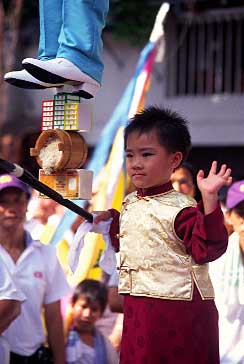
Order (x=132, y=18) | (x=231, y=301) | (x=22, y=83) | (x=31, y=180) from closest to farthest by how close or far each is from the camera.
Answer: (x=31, y=180) < (x=22, y=83) < (x=231, y=301) < (x=132, y=18)

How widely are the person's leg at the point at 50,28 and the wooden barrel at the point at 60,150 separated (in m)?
0.33

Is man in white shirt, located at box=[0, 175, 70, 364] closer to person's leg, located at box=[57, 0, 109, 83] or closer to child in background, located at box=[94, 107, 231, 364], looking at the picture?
child in background, located at box=[94, 107, 231, 364]

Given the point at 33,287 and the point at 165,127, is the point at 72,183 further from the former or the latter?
the point at 33,287

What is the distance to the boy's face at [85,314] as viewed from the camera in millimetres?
5230

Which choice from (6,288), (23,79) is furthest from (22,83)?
(6,288)

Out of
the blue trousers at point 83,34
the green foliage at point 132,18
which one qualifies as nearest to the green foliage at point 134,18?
the green foliage at point 132,18

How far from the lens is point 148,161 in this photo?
10.7ft

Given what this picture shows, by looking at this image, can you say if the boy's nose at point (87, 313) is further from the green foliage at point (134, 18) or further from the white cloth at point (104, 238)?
the green foliage at point (134, 18)

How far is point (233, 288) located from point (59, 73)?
1.66 m

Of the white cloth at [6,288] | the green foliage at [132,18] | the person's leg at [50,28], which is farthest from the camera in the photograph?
the green foliage at [132,18]

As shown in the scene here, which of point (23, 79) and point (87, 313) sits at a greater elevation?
point (23, 79)

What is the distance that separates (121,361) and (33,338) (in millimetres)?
1296

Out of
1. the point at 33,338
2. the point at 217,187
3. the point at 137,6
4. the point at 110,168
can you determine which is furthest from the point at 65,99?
the point at 137,6

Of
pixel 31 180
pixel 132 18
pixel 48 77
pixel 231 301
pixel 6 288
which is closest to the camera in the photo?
pixel 31 180
